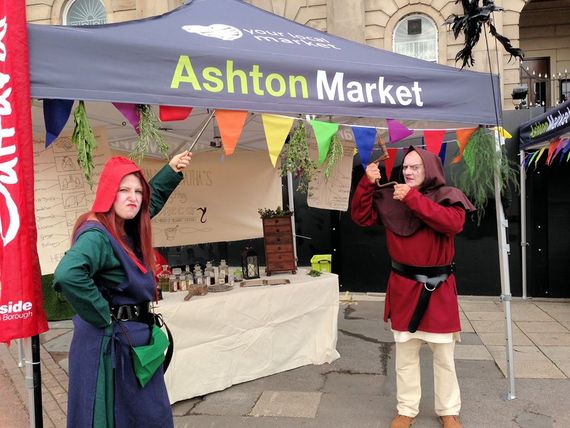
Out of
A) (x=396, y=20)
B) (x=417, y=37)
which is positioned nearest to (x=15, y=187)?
(x=396, y=20)

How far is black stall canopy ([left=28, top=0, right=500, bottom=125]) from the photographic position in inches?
96.2

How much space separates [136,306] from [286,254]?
2.75 m

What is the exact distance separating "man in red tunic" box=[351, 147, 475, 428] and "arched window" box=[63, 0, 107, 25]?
38.1ft

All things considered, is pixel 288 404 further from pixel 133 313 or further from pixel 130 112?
pixel 130 112

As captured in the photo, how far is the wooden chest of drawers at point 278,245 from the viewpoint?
16.0 feet

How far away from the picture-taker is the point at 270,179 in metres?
6.01

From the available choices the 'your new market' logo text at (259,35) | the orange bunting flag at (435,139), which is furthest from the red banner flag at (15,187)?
the orange bunting flag at (435,139)

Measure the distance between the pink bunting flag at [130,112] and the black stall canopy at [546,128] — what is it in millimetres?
4334

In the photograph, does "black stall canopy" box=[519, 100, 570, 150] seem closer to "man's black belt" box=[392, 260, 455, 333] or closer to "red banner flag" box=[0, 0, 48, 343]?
"man's black belt" box=[392, 260, 455, 333]

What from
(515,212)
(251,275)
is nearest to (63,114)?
(251,275)

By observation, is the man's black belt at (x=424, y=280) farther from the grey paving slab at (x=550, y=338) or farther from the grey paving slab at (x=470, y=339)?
the grey paving slab at (x=550, y=338)

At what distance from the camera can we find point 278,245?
4.91 meters

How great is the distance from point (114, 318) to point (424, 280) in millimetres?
1938

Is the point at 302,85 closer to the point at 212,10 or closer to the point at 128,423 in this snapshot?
the point at 212,10
